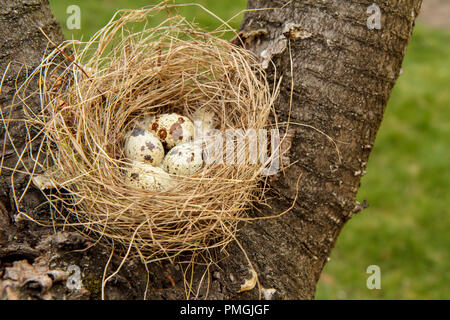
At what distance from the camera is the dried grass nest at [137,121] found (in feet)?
5.49

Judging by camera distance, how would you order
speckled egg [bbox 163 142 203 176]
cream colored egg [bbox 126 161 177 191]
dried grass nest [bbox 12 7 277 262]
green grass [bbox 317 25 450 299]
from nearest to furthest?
dried grass nest [bbox 12 7 277 262] < cream colored egg [bbox 126 161 177 191] < speckled egg [bbox 163 142 203 176] < green grass [bbox 317 25 450 299]

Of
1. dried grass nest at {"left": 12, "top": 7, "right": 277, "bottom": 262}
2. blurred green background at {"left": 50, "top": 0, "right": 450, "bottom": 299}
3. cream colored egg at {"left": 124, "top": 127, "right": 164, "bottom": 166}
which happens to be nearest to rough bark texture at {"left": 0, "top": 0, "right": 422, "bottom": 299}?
dried grass nest at {"left": 12, "top": 7, "right": 277, "bottom": 262}

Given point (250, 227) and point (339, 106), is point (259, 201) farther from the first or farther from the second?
point (339, 106)

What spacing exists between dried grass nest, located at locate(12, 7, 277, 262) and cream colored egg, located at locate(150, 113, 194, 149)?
0.24ft

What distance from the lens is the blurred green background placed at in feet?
12.0

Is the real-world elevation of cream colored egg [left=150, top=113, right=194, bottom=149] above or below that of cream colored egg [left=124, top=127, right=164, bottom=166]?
above

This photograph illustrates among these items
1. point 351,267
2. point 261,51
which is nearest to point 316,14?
point 261,51

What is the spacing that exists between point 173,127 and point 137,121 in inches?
7.6

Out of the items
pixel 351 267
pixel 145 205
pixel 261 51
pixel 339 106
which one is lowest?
pixel 351 267

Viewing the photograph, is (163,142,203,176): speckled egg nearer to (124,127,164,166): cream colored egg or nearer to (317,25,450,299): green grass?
(124,127,164,166): cream colored egg

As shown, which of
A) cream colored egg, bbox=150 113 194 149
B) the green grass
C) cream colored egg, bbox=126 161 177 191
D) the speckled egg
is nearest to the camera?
cream colored egg, bbox=126 161 177 191

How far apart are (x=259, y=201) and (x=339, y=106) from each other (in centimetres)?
49

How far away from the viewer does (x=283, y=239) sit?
1743 millimetres

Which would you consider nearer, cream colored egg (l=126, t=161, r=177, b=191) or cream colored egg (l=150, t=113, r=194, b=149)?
cream colored egg (l=126, t=161, r=177, b=191)
